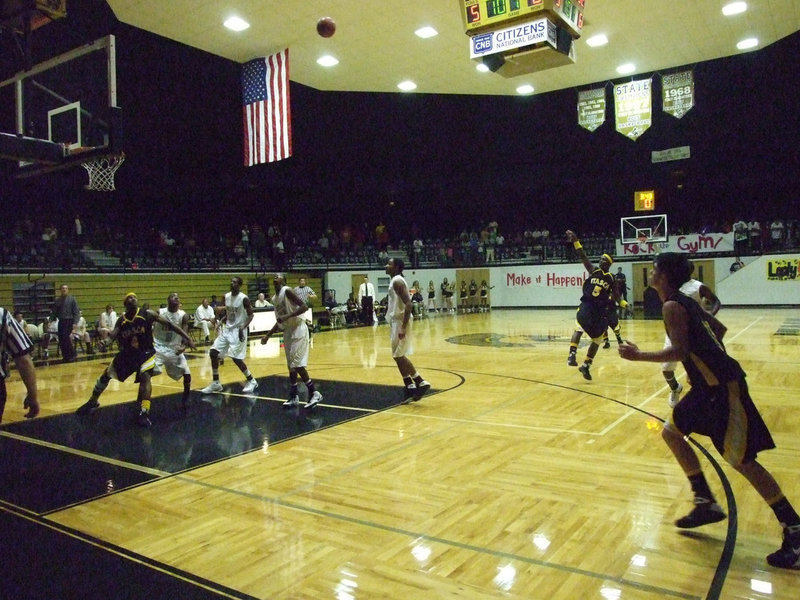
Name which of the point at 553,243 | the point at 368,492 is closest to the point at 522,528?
the point at 368,492

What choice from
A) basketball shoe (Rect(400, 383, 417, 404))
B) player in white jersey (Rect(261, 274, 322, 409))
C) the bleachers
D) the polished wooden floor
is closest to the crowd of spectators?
the bleachers

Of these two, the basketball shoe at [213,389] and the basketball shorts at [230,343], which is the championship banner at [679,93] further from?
the basketball shoe at [213,389]

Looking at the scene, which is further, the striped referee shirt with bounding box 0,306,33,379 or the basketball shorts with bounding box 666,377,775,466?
the striped referee shirt with bounding box 0,306,33,379

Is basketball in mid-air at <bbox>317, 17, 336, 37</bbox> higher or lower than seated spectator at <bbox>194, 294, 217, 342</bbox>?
higher

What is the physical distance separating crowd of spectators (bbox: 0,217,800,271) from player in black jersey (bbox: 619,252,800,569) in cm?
1603

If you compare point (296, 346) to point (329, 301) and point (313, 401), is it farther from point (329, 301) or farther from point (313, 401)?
point (329, 301)

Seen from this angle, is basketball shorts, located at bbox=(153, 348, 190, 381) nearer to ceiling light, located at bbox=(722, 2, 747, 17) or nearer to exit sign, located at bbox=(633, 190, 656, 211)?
ceiling light, located at bbox=(722, 2, 747, 17)

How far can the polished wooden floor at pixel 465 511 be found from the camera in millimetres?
2922

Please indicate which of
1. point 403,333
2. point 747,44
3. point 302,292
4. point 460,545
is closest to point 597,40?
point 747,44

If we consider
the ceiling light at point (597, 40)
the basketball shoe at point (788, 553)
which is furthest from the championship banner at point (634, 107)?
the basketball shoe at point (788, 553)

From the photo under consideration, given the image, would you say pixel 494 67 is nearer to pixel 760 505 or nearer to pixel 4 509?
pixel 760 505

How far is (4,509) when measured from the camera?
405 centimetres

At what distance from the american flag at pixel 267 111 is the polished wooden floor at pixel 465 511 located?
25.3ft

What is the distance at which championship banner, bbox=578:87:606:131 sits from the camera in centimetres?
1667
